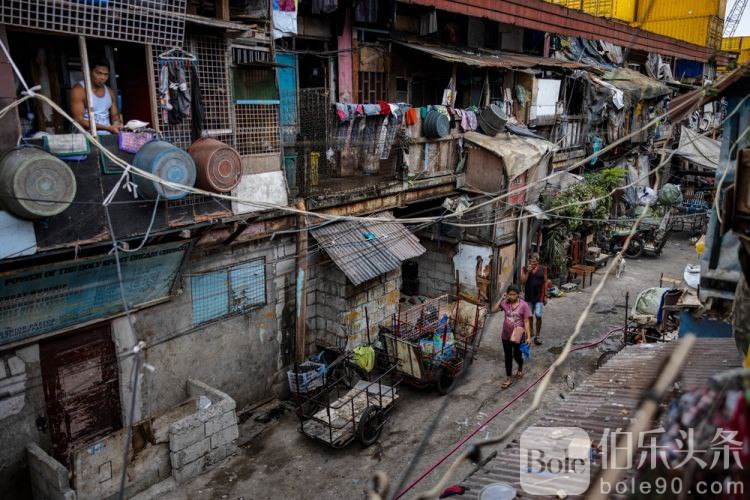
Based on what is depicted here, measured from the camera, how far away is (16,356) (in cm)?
787

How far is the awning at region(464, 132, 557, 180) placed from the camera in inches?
602

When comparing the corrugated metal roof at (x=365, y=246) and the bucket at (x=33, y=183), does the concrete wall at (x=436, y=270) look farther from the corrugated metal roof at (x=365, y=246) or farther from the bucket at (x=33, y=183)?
the bucket at (x=33, y=183)

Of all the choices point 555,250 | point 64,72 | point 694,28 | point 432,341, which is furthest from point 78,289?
point 694,28

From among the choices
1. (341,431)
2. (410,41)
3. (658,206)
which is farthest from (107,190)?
(658,206)

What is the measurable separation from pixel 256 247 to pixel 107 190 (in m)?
3.66

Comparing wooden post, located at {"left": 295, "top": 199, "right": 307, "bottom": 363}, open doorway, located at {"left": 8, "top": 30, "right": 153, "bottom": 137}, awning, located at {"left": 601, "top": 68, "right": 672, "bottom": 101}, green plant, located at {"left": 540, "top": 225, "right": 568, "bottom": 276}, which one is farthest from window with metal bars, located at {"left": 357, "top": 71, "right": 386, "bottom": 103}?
awning, located at {"left": 601, "top": 68, "right": 672, "bottom": 101}

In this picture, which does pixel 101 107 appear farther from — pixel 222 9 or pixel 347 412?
pixel 347 412

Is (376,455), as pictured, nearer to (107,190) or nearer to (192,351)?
(192,351)

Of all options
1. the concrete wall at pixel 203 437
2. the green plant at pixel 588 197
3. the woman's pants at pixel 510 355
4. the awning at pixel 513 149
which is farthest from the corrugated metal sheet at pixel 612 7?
the concrete wall at pixel 203 437

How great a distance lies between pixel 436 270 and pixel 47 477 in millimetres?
12845

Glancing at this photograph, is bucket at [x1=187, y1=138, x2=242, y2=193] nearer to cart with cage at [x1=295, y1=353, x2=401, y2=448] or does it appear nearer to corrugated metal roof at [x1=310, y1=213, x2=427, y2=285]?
corrugated metal roof at [x1=310, y1=213, x2=427, y2=285]

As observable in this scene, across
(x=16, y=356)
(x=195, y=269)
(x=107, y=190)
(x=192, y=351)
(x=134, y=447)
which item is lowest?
(x=134, y=447)

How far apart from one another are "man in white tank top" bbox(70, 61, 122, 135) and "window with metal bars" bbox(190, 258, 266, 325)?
126 inches

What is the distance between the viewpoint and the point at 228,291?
1069cm
